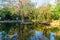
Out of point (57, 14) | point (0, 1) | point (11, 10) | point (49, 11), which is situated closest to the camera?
point (57, 14)

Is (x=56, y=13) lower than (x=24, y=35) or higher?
higher

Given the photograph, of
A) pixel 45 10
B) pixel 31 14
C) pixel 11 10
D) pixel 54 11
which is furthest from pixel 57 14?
pixel 11 10

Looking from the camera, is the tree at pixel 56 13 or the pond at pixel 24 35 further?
the tree at pixel 56 13

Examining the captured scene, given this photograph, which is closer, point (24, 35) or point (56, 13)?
point (24, 35)

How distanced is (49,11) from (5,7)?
6.74 metres

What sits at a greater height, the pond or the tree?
the tree

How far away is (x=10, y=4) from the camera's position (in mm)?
27000

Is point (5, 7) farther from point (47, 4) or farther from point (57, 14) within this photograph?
point (57, 14)

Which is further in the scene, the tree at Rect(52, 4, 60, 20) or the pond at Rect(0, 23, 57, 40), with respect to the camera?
the tree at Rect(52, 4, 60, 20)

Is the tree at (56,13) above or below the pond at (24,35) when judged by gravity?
above

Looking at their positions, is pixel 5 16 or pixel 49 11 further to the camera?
pixel 5 16

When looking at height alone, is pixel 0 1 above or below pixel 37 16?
above

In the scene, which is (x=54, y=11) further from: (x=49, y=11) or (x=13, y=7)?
(x=13, y=7)

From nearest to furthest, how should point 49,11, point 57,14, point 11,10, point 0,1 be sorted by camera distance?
point 57,14 < point 49,11 < point 11,10 < point 0,1
